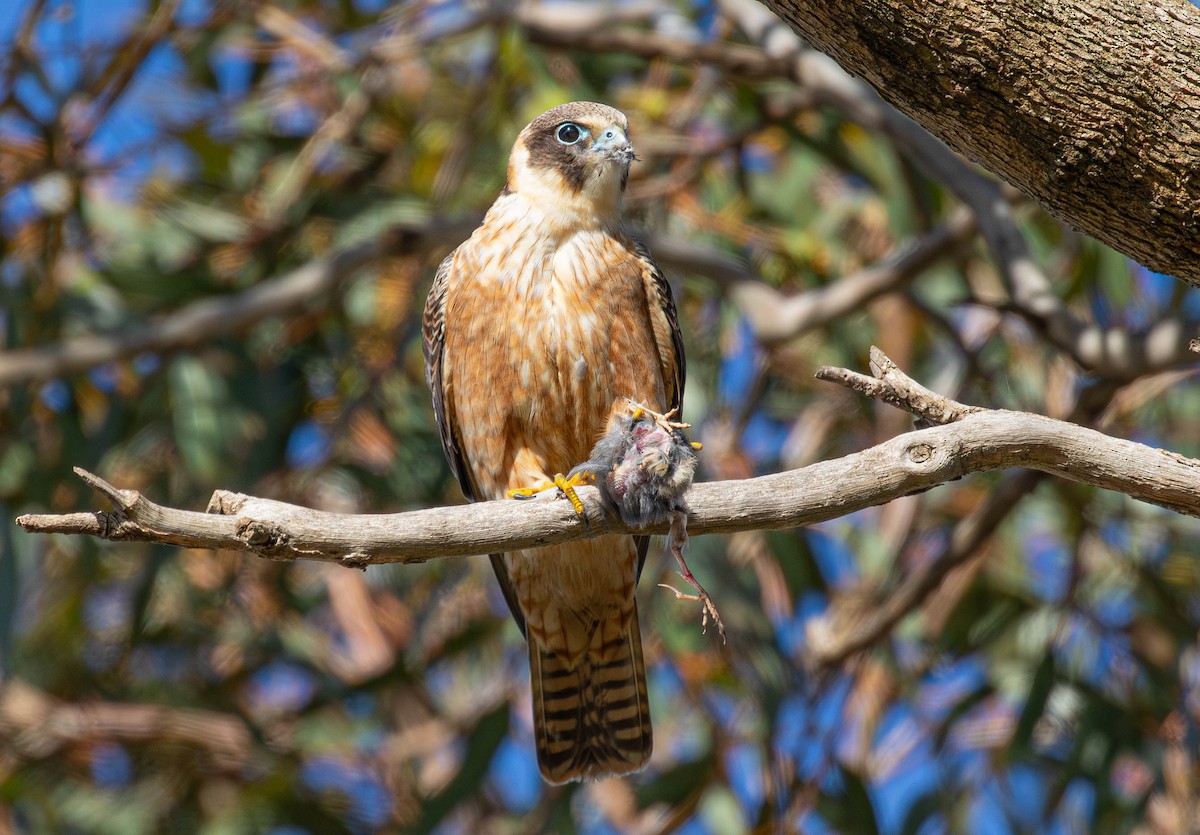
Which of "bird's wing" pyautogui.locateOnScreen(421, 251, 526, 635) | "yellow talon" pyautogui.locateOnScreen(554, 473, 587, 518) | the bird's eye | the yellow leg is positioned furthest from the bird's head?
"yellow talon" pyautogui.locateOnScreen(554, 473, 587, 518)

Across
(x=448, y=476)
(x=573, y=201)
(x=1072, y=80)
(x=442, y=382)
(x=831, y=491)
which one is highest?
(x=1072, y=80)

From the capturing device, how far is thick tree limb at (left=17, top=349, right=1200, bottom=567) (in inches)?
98.7

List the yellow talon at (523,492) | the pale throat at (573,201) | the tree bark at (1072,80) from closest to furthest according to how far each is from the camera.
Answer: the tree bark at (1072,80) < the yellow talon at (523,492) < the pale throat at (573,201)

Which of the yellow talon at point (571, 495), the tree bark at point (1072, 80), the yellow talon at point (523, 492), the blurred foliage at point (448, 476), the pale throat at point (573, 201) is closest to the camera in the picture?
the tree bark at point (1072, 80)

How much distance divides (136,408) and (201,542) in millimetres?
3541

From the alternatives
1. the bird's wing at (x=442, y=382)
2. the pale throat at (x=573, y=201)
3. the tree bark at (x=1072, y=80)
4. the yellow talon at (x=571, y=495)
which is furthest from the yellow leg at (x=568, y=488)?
the tree bark at (x=1072, y=80)

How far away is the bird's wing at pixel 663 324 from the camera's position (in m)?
4.00

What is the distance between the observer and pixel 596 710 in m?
4.14

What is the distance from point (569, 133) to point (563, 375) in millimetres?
895

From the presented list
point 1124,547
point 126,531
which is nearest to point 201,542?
point 126,531

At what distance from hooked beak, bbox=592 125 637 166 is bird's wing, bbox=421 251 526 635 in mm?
532

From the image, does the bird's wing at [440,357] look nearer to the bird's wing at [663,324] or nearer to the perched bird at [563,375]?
the perched bird at [563,375]

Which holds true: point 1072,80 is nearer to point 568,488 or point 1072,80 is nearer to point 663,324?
point 568,488

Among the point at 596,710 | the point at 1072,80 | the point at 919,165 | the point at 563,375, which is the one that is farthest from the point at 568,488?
the point at 919,165
